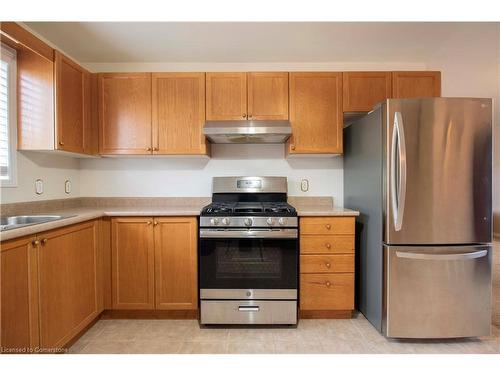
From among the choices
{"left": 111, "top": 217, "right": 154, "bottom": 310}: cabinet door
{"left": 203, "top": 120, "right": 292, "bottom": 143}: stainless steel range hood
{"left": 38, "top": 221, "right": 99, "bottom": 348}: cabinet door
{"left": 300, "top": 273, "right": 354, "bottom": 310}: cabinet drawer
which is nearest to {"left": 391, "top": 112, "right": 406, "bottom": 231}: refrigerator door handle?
{"left": 300, "top": 273, "right": 354, "bottom": 310}: cabinet drawer

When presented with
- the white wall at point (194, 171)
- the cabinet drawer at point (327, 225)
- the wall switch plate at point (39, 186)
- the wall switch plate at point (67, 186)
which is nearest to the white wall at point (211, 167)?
the white wall at point (194, 171)

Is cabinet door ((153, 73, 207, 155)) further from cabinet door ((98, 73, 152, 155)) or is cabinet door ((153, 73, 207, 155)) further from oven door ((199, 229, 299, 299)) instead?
oven door ((199, 229, 299, 299))

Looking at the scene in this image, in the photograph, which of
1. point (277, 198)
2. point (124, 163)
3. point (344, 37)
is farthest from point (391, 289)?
point (124, 163)

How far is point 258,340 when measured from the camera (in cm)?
203

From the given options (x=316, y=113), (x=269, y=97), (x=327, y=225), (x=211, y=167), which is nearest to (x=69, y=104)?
(x=211, y=167)

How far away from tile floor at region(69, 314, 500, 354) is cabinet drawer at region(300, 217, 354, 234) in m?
0.74

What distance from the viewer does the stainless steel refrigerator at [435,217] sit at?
1877 millimetres

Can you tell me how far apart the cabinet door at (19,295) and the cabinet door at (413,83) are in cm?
293

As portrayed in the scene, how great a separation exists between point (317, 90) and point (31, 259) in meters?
2.40

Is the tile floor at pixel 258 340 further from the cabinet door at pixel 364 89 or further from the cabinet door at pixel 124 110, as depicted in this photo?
the cabinet door at pixel 364 89

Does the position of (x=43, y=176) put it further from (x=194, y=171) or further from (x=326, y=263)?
(x=326, y=263)

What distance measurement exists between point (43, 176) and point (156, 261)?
1156 mm

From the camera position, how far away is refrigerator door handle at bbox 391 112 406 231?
6.14 ft
